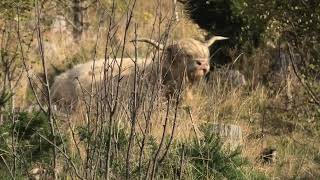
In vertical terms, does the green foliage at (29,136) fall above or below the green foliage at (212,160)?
above

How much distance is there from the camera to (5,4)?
7.69 meters

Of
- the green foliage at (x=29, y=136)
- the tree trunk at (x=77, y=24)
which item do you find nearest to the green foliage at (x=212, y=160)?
the green foliage at (x=29, y=136)

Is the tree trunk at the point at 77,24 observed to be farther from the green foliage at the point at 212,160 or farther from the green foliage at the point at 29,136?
the green foliage at the point at 212,160

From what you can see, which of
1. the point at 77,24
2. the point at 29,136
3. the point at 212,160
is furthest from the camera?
the point at 77,24

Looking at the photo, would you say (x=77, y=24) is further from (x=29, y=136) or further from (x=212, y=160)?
(x=212, y=160)

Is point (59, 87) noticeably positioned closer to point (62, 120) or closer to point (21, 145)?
point (62, 120)

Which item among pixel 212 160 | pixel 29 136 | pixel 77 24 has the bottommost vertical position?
pixel 77 24

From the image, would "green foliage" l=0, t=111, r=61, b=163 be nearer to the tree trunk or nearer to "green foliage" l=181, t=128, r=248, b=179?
"green foliage" l=181, t=128, r=248, b=179

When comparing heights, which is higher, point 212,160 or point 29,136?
point 29,136

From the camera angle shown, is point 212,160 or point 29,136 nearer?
point 212,160

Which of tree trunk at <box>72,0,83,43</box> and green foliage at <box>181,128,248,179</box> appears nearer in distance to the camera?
green foliage at <box>181,128,248,179</box>

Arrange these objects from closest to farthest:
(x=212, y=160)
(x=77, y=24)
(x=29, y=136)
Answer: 1. (x=212, y=160)
2. (x=29, y=136)
3. (x=77, y=24)

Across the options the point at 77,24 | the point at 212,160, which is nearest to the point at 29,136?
the point at 212,160

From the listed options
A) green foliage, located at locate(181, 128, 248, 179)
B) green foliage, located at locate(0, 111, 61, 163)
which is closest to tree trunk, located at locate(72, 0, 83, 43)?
green foliage, located at locate(0, 111, 61, 163)
